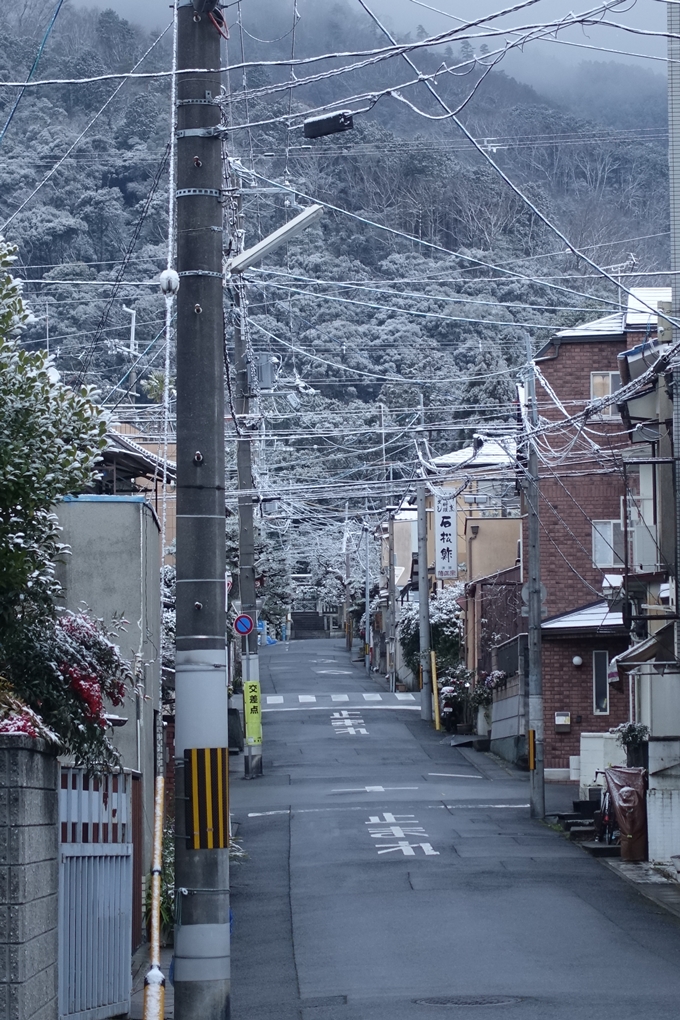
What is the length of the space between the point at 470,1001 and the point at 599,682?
2541 centimetres

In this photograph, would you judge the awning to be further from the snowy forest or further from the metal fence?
the snowy forest

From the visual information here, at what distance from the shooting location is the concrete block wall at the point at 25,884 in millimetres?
7715

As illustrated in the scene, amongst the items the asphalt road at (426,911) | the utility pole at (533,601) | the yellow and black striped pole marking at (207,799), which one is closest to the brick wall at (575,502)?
the asphalt road at (426,911)

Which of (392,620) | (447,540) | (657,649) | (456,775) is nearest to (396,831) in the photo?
(657,649)

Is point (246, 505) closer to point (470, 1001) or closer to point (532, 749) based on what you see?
point (532, 749)

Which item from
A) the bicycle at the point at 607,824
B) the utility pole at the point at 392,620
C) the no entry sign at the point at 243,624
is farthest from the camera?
the utility pole at the point at 392,620

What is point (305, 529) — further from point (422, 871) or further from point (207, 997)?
point (207, 997)

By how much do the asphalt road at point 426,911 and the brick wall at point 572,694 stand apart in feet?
6.45

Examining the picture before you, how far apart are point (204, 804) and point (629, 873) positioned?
543 inches

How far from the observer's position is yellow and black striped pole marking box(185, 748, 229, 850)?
898 centimetres

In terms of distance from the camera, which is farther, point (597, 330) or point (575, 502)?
point (597, 330)

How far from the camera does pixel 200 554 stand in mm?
9195

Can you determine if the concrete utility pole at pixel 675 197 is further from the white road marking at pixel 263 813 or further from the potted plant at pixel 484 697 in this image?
the potted plant at pixel 484 697

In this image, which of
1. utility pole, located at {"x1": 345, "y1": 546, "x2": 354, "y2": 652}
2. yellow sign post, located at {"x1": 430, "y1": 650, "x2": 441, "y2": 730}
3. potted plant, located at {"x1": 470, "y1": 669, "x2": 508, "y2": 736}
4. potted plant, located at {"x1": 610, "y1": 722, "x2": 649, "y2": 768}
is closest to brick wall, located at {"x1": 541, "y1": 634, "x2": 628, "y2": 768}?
potted plant, located at {"x1": 470, "y1": 669, "x2": 508, "y2": 736}
